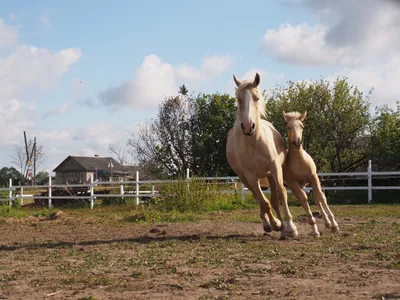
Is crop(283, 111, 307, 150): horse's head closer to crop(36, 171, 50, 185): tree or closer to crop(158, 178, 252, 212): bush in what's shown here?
crop(158, 178, 252, 212): bush

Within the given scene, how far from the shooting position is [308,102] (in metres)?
31.2

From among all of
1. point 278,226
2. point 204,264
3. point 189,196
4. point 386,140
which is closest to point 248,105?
point 278,226

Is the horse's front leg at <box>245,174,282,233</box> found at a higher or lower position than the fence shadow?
higher

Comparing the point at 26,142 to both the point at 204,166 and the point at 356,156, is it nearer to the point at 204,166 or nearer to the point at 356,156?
the point at 204,166

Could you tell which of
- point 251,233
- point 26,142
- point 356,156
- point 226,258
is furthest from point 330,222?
point 26,142

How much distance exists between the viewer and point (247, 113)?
792 centimetres

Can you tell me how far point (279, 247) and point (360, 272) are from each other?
2.10 metres

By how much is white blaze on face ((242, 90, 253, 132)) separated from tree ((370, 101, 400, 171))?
65.0 feet

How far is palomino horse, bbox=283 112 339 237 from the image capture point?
8992mm

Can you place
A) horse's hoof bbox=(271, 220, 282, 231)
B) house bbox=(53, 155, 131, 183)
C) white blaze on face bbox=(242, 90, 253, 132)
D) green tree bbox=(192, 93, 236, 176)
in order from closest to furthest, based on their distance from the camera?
white blaze on face bbox=(242, 90, 253, 132) → horse's hoof bbox=(271, 220, 282, 231) → green tree bbox=(192, 93, 236, 176) → house bbox=(53, 155, 131, 183)

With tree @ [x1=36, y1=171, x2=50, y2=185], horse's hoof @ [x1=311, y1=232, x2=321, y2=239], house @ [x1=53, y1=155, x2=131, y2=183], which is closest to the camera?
horse's hoof @ [x1=311, y1=232, x2=321, y2=239]

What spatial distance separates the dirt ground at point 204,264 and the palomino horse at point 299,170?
314 millimetres

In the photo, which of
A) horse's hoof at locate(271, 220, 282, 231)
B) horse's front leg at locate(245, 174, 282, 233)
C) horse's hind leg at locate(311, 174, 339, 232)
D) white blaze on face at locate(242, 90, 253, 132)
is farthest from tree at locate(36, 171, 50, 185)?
white blaze on face at locate(242, 90, 253, 132)

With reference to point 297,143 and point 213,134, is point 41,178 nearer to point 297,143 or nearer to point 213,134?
point 213,134
